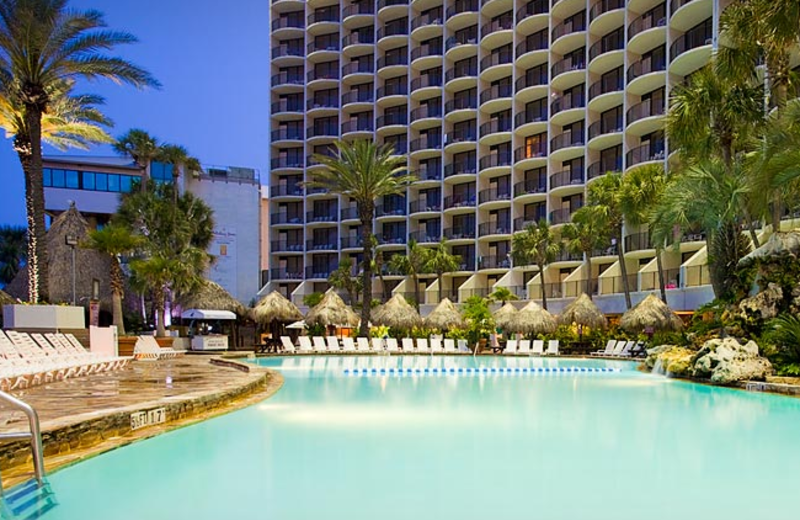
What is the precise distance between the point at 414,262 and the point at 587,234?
1477cm

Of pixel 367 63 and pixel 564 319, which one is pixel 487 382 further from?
pixel 367 63

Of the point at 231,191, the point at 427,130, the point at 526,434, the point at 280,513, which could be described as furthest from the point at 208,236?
the point at 280,513

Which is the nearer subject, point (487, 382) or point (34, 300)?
point (487, 382)

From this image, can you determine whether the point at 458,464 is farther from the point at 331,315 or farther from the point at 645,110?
the point at 645,110

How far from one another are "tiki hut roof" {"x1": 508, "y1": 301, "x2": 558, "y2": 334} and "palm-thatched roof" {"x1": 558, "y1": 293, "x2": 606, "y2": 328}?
3.14ft

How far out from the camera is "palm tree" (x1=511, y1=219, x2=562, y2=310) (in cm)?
3950

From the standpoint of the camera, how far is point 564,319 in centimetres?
2962

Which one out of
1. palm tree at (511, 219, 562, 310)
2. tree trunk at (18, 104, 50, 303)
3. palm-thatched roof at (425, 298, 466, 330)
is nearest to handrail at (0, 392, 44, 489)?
tree trunk at (18, 104, 50, 303)

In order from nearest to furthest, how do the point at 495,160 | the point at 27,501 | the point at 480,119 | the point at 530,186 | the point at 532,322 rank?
the point at 27,501
the point at 532,322
the point at 530,186
the point at 495,160
the point at 480,119

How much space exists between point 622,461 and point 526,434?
193cm

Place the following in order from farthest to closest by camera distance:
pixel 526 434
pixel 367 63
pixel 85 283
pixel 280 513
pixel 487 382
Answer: pixel 367 63 < pixel 85 283 < pixel 487 382 < pixel 526 434 < pixel 280 513

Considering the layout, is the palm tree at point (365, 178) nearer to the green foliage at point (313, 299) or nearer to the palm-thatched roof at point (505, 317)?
the palm-thatched roof at point (505, 317)

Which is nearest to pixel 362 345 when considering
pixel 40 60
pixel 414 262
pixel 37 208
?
pixel 37 208

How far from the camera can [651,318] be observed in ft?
85.4
